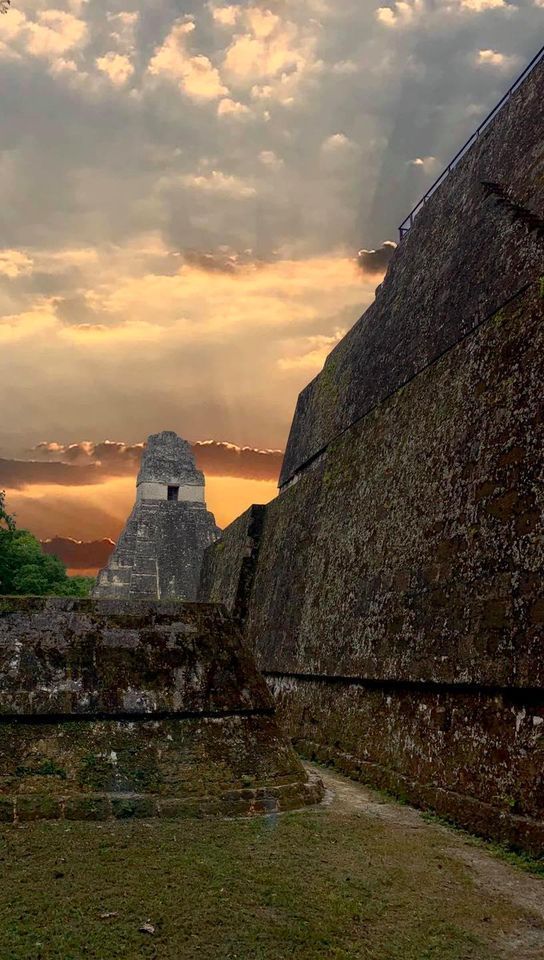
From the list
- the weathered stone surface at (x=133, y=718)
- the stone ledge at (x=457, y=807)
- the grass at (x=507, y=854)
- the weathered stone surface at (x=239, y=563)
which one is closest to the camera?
the grass at (x=507, y=854)

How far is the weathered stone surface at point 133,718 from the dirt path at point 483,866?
0.97 meters

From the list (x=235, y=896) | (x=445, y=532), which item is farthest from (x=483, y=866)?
(x=445, y=532)

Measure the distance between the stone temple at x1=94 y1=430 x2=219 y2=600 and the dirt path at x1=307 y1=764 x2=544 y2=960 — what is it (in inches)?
1223

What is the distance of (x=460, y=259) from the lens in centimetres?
1298

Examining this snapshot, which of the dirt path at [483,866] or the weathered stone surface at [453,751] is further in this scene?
the weathered stone surface at [453,751]

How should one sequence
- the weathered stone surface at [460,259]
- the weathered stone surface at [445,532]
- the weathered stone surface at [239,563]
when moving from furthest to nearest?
the weathered stone surface at [239,563] < the weathered stone surface at [460,259] < the weathered stone surface at [445,532]

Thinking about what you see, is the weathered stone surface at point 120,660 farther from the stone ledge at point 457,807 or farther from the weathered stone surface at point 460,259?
the weathered stone surface at point 460,259

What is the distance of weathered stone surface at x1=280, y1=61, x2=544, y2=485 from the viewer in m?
11.1

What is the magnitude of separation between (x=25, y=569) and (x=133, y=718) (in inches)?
1308

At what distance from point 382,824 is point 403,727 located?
8.19 ft

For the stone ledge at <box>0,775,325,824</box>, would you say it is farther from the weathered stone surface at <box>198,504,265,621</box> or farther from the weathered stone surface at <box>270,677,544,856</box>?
the weathered stone surface at <box>198,504,265,621</box>

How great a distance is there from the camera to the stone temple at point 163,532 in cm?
4178

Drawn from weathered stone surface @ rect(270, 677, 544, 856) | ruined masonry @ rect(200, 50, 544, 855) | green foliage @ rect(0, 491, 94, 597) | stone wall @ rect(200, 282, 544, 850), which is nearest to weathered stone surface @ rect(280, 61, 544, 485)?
ruined masonry @ rect(200, 50, 544, 855)

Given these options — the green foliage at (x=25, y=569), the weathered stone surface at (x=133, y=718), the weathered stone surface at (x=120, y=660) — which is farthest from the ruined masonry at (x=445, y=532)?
the green foliage at (x=25, y=569)
